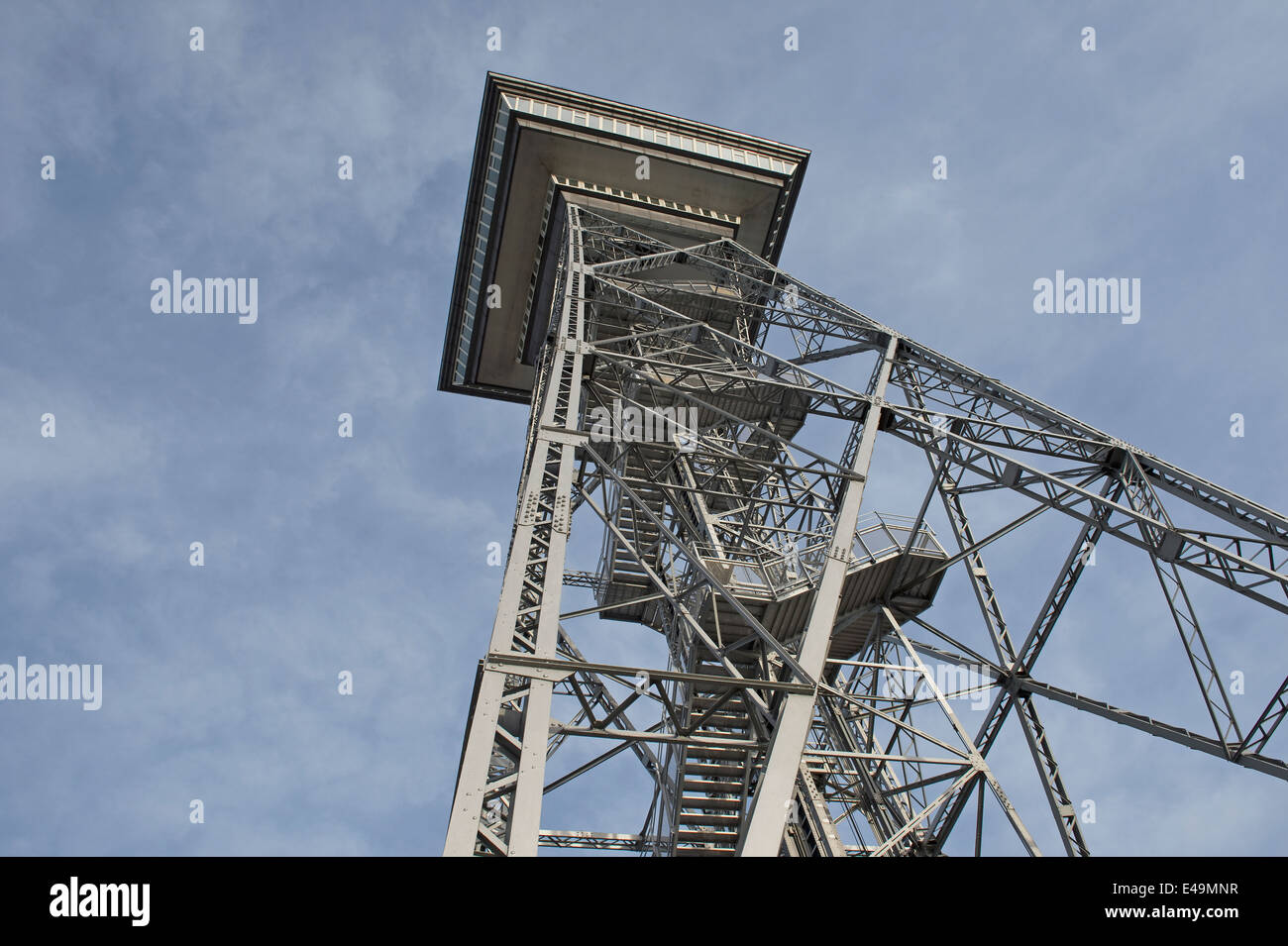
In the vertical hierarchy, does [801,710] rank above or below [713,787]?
above

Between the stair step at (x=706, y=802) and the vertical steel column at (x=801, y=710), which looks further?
the stair step at (x=706, y=802)

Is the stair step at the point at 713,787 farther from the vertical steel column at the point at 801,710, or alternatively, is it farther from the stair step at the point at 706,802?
the vertical steel column at the point at 801,710

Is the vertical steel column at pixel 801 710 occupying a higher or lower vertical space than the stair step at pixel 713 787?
higher

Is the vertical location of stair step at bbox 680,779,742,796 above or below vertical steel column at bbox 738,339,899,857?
below

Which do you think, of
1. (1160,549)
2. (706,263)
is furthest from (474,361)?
(1160,549)

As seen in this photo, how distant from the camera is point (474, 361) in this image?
3381 centimetres

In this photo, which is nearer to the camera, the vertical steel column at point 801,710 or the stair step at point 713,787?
the vertical steel column at point 801,710

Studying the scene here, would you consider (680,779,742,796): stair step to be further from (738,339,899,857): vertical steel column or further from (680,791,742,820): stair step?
(738,339,899,857): vertical steel column

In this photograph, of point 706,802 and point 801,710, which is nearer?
point 801,710

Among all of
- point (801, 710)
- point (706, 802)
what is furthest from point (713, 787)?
point (801, 710)

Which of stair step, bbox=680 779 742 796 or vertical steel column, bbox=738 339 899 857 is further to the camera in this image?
stair step, bbox=680 779 742 796

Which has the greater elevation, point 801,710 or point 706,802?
point 801,710

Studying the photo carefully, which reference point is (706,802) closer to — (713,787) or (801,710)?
(713,787)
